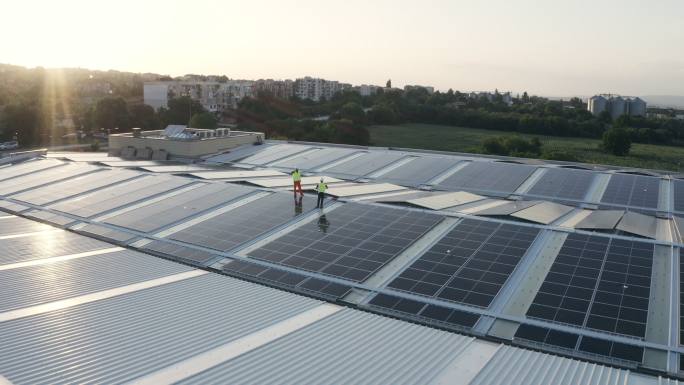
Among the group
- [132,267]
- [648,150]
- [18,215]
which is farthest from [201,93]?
[132,267]

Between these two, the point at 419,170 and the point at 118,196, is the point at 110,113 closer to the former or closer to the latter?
the point at 118,196

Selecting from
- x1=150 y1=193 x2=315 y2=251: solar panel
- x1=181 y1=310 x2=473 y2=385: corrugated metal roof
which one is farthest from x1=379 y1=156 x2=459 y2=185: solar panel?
x1=181 y1=310 x2=473 y2=385: corrugated metal roof

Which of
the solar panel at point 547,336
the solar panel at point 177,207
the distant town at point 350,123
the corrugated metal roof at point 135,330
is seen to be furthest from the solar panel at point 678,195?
the distant town at point 350,123

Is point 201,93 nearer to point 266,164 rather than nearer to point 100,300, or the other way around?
point 266,164

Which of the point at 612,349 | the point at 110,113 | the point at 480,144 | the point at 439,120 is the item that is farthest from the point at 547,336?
the point at 439,120

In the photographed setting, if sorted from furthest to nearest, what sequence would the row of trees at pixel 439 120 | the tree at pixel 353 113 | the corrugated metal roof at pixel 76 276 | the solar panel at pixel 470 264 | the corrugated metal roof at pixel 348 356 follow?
the tree at pixel 353 113, the row of trees at pixel 439 120, the solar panel at pixel 470 264, the corrugated metal roof at pixel 76 276, the corrugated metal roof at pixel 348 356

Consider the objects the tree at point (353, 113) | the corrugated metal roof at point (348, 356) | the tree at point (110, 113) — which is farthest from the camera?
the tree at point (353, 113)

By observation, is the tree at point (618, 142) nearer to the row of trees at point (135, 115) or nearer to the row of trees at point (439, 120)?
the row of trees at point (439, 120)
